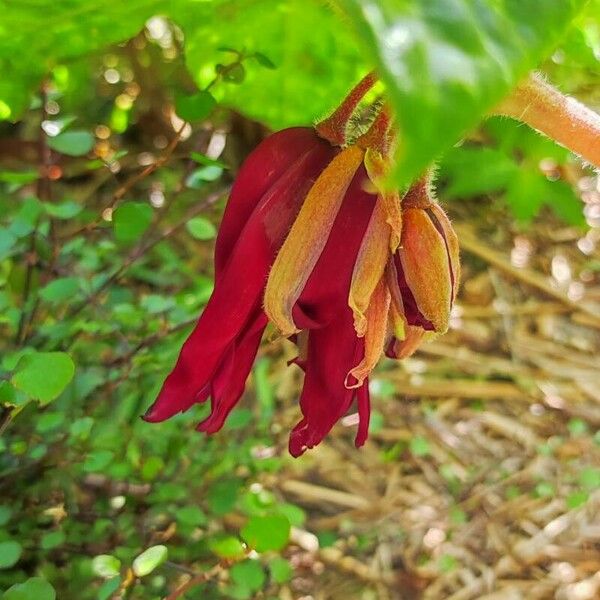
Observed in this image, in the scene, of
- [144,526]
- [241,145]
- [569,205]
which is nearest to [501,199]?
[569,205]

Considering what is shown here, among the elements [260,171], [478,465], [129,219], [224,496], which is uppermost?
[260,171]

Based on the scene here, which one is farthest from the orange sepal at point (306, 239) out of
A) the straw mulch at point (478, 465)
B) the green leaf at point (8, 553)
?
the straw mulch at point (478, 465)

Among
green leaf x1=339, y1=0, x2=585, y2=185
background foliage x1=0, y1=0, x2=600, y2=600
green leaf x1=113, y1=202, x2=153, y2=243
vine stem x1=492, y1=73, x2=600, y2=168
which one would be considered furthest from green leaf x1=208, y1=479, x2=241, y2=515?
green leaf x1=339, y1=0, x2=585, y2=185

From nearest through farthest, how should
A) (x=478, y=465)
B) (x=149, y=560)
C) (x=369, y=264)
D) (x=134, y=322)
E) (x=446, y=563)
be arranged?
(x=369, y=264), (x=149, y=560), (x=134, y=322), (x=446, y=563), (x=478, y=465)

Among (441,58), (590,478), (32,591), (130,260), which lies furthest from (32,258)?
(590,478)

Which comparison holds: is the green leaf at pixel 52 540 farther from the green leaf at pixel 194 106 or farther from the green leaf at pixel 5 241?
the green leaf at pixel 194 106

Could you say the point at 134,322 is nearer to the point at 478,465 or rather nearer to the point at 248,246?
the point at 248,246
